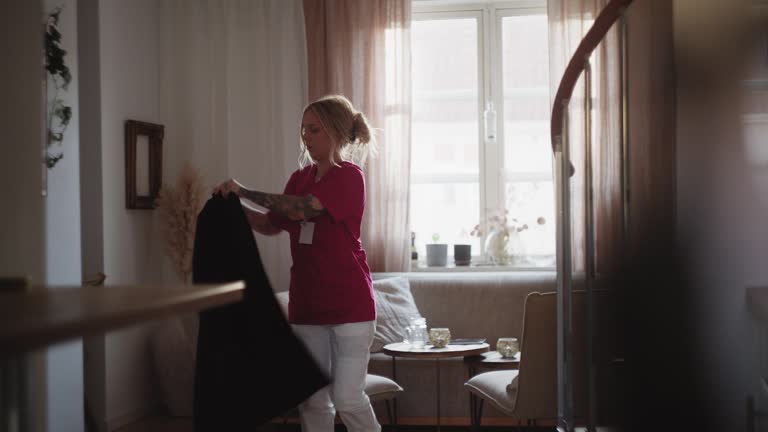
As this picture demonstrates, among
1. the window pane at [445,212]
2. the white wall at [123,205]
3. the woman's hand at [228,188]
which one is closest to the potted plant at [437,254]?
the window pane at [445,212]

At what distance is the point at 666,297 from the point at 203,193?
3.58 m

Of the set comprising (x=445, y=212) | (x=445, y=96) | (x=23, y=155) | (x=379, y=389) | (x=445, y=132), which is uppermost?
(x=445, y=96)

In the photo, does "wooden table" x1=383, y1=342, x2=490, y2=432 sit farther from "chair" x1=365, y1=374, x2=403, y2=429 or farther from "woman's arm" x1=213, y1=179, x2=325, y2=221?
"woman's arm" x1=213, y1=179, x2=325, y2=221

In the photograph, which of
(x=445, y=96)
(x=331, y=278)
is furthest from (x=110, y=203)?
(x=331, y=278)

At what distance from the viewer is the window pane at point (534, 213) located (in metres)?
5.34

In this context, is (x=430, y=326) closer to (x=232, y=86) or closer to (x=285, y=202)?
(x=232, y=86)

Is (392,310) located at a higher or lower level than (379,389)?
higher

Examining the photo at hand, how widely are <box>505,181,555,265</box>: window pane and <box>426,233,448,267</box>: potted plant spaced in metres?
0.47

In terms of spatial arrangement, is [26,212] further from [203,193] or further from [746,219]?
[746,219]

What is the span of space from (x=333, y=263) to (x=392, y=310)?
1.76m

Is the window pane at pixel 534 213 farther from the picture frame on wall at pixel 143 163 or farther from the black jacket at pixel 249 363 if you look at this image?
the black jacket at pixel 249 363

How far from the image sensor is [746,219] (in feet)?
5.42

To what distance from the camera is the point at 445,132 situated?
5488 millimetres

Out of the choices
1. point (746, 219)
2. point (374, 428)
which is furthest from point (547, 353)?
point (746, 219)
